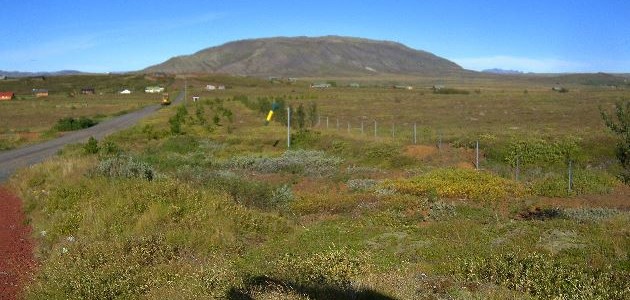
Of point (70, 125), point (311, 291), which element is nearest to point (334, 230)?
point (311, 291)

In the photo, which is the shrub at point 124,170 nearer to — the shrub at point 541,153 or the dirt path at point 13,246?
the dirt path at point 13,246

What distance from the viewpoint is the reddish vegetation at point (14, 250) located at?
8.07 metres

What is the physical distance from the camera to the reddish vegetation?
8073 mm

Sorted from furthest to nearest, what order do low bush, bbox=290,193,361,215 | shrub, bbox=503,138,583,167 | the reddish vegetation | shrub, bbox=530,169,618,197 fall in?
shrub, bbox=503,138,583,167
shrub, bbox=530,169,618,197
low bush, bbox=290,193,361,215
the reddish vegetation

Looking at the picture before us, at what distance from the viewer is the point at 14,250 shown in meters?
9.95

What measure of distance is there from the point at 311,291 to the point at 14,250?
583 cm

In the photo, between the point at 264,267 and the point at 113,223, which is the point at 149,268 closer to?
the point at 264,267

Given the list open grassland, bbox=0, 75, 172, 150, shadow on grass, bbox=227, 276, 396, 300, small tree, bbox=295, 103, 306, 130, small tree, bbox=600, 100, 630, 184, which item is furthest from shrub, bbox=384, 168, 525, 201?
open grassland, bbox=0, 75, 172, 150

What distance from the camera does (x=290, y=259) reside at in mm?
8320

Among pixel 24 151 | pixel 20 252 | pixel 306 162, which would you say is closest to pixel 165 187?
pixel 20 252

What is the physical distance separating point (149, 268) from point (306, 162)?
47.4 feet

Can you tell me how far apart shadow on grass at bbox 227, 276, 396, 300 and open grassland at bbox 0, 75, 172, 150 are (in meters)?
45.9

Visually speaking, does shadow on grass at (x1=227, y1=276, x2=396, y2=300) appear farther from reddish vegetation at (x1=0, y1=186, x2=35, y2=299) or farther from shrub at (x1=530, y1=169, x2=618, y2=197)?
shrub at (x1=530, y1=169, x2=618, y2=197)

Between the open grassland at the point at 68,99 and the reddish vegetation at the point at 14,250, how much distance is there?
3773cm
